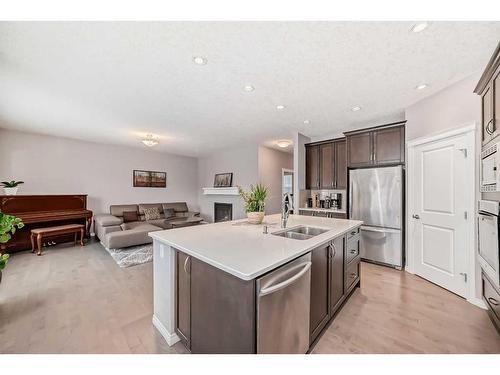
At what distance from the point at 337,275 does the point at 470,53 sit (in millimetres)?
2407

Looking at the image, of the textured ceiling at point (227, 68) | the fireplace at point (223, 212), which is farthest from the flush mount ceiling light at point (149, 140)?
the fireplace at point (223, 212)

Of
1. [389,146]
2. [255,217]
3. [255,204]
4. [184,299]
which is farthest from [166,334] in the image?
[389,146]

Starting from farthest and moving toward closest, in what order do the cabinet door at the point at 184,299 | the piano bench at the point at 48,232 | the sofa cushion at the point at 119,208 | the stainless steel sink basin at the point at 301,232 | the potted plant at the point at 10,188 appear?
the sofa cushion at the point at 119,208
the potted plant at the point at 10,188
the piano bench at the point at 48,232
the stainless steel sink basin at the point at 301,232
the cabinet door at the point at 184,299

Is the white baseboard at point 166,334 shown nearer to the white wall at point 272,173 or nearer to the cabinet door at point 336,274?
the cabinet door at point 336,274

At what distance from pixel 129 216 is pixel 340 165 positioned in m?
5.58

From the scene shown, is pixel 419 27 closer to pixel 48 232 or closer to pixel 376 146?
pixel 376 146

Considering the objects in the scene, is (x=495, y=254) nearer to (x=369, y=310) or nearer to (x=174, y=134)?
(x=369, y=310)

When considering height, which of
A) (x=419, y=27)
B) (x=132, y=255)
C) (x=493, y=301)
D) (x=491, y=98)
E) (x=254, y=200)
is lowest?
(x=132, y=255)

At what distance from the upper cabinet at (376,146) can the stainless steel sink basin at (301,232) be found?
2112mm

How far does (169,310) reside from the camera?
163cm

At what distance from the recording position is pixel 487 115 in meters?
1.89

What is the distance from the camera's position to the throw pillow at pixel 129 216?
218 inches

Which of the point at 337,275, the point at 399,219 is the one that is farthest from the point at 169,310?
the point at 399,219

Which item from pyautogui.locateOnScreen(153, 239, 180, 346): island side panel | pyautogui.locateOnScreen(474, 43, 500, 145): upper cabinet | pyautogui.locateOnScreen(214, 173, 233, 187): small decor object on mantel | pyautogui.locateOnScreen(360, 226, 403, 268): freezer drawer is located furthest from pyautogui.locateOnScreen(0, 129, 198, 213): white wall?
pyautogui.locateOnScreen(474, 43, 500, 145): upper cabinet
